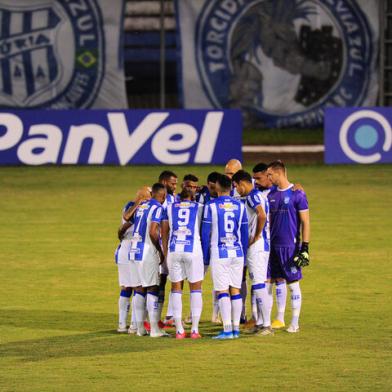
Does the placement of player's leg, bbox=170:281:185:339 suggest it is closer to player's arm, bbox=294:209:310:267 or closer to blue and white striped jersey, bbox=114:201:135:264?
blue and white striped jersey, bbox=114:201:135:264

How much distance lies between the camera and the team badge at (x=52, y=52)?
36625 millimetres

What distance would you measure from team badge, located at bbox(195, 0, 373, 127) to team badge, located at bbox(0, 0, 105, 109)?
3.29m

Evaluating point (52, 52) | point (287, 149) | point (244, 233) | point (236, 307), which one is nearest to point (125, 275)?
point (236, 307)

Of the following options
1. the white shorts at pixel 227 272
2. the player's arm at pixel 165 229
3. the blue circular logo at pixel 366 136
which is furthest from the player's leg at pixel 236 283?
the blue circular logo at pixel 366 136

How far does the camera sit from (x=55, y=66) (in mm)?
37000

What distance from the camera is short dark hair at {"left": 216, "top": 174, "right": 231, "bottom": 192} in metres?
13.1

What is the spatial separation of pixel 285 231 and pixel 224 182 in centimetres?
104

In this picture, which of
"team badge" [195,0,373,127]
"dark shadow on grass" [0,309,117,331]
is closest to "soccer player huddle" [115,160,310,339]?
"dark shadow on grass" [0,309,117,331]

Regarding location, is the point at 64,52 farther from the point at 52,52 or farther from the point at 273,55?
the point at 273,55

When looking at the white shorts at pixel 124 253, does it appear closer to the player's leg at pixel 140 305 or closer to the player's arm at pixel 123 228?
the player's arm at pixel 123 228

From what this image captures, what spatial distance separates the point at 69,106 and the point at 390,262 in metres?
19.6

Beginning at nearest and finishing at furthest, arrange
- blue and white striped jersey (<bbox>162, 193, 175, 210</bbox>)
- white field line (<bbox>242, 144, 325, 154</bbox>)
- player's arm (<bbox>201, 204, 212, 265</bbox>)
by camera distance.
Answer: player's arm (<bbox>201, 204, 212, 265</bbox>), blue and white striped jersey (<bbox>162, 193, 175, 210</bbox>), white field line (<bbox>242, 144, 325, 154</bbox>)

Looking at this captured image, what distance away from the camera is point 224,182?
13.1 m

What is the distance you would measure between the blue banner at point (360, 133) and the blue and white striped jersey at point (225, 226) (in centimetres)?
1743
